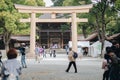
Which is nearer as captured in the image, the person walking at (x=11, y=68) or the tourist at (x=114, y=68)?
the person walking at (x=11, y=68)


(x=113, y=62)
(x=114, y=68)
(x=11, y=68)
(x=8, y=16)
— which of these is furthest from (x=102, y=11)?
(x=11, y=68)

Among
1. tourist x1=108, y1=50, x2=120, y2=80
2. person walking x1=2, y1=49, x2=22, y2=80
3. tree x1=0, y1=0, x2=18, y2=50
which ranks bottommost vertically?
tourist x1=108, y1=50, x2=120, y2=80

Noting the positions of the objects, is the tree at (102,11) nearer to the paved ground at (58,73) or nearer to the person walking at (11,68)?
the paved ground at (58,73)

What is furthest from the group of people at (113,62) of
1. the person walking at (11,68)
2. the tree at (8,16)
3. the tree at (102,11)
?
the tree at (8,16)

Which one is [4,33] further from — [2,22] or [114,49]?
[114,49]

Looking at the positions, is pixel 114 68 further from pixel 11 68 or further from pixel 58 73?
pixel 58 73

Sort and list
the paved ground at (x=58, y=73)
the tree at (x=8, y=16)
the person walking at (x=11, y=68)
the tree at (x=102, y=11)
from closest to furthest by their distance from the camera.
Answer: the person walking at (x=11, y=68)
the paved ground at (x=58, y=73)
the tree at (x=102, y=11)
the tree at (x=8, y=16)

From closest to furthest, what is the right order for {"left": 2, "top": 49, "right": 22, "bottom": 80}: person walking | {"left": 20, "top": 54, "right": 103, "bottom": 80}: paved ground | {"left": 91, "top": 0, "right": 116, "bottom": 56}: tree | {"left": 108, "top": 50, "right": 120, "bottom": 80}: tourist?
{"left": 2, "top": 49, "right": 22, "bottom": 80}: person walking → {"left": 108, "top": 50, "right": 120, "bottom": 80}: tourist → {"left": 20, "top": 54, "right": 103, "bottom": 80}: paved ground → {"left": 91, "top": 0, "right": 116, "bottom": 56}: tree

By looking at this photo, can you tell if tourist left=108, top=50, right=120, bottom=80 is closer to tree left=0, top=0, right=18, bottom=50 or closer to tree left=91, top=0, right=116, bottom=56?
tree left=91, top=0, right=116, bottom=56

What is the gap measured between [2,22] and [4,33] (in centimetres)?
304

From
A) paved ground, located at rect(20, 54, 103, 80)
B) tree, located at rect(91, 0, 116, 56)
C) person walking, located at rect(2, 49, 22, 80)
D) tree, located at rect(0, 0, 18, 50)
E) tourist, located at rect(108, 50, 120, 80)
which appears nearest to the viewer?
person walking, located at rect(2, 49, 22, 80)

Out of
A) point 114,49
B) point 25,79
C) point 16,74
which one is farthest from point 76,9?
point 16,74

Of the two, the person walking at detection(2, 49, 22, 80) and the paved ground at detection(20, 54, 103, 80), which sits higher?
the person walking at detection(2, 49, 22, 80)

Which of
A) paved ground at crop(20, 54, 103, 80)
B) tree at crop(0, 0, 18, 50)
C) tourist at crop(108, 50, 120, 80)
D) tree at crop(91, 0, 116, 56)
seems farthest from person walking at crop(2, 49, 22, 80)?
tree at crop(0, 0, 18, 50)
